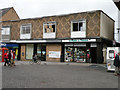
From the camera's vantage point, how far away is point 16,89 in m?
6.51

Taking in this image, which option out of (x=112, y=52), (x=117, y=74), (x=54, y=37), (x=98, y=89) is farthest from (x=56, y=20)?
(x=98, y=89)

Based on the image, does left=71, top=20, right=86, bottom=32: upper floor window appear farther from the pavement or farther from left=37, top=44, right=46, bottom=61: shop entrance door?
the pavement

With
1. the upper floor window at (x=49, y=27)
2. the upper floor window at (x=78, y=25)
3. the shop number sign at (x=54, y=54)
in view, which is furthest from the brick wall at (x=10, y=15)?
the upper floor window at (x=78, y=25)

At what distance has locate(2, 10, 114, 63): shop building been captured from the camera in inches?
861

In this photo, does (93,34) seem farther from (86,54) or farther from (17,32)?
(17,32)

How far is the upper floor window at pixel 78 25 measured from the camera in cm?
2285

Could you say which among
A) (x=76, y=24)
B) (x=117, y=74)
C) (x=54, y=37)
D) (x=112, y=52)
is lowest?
(x=117, y=74)

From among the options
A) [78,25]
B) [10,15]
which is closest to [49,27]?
[78,25]

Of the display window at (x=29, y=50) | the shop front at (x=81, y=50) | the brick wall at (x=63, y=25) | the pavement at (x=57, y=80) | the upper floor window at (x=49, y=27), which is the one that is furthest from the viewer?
the display window at (x=29, y=50)

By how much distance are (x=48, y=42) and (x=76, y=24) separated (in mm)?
5141

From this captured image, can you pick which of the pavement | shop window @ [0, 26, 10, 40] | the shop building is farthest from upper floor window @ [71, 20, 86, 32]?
shop window @ [0, 26, 10, 40]

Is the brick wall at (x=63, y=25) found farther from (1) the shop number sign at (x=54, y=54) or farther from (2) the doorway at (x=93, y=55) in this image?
(1) the shop number sign at (x=54, y=54)

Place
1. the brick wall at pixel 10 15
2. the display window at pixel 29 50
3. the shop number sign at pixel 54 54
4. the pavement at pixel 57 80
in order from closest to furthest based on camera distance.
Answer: the pavement at pixel 57 80, the shop number sign at pixel 54 54, the display window at pixel 29 50, the brick wall at pixel 10 15

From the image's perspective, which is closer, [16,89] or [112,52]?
[16,89]
